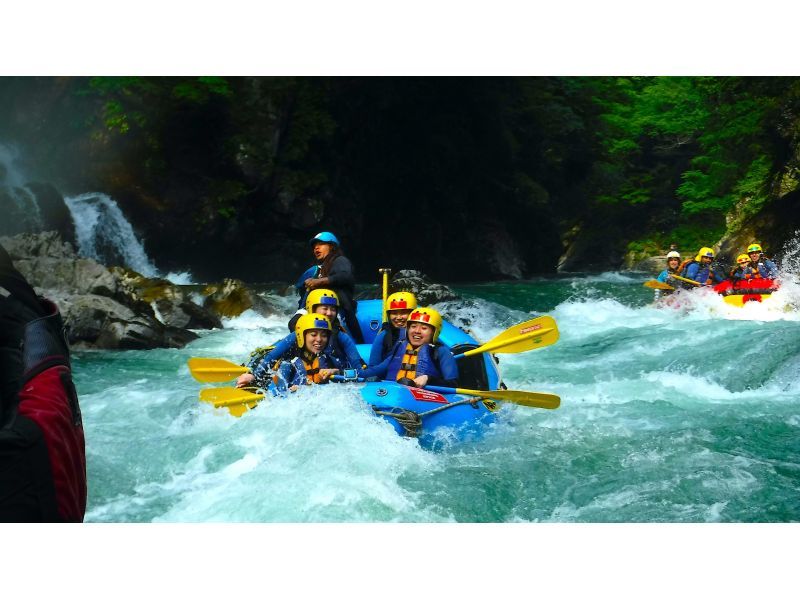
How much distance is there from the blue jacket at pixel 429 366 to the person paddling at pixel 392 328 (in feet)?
0.33

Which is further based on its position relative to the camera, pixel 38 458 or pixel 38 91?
pixel 38 91

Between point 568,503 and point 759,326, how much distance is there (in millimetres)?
4315

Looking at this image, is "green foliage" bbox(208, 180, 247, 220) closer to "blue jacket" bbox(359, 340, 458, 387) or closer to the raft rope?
"blue jacket" bbox(359, 340, 458, 387)

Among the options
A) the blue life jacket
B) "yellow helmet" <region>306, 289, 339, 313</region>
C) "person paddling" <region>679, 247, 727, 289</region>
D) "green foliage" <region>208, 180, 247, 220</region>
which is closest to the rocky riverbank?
"green foliage" <region>208, 180, 247, 220</region>

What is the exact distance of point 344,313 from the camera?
4559 millimetres

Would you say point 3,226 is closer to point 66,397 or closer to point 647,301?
point 647,301

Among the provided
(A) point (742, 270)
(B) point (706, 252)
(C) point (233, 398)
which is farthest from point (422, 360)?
(B) point (706, 252)

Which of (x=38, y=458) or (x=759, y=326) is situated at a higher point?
(x=38, y=458)

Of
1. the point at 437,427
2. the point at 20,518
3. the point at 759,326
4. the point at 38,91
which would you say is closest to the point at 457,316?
the point at 759,326

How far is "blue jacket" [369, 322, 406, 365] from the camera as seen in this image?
3.95 metres

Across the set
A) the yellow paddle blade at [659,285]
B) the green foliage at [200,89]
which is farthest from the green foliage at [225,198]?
the yellow paddle blade at [659,285]

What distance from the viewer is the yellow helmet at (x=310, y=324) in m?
3.71

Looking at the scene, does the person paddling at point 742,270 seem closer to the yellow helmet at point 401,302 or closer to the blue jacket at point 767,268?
the blue jacket at point 767,268
